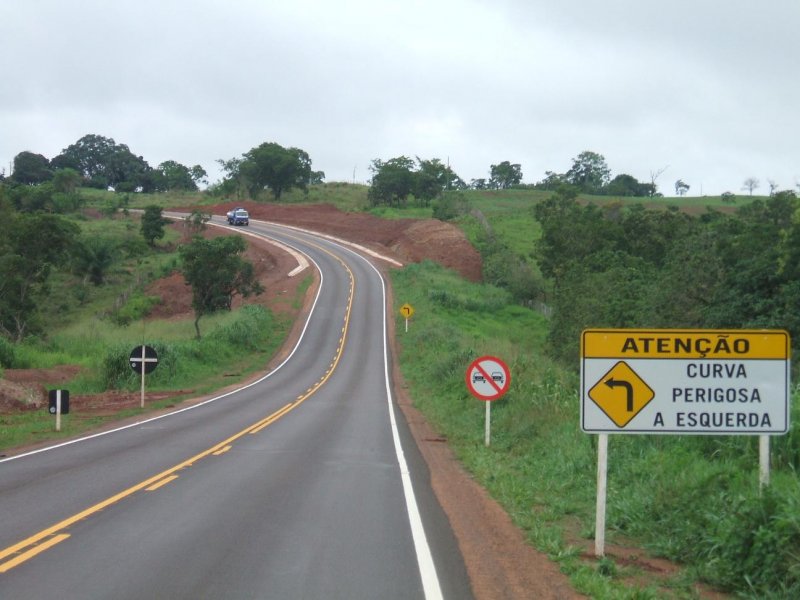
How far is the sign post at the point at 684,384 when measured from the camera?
8625mm

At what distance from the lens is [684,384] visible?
8734 mm

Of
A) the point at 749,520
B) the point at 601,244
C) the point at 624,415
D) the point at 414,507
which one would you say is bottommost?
the point at 414,507

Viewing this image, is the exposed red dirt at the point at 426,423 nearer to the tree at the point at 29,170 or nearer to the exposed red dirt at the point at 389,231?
the exposed red dirt at the point at 389,231

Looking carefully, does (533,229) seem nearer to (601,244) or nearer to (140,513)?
(601,244)

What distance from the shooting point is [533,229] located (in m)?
103

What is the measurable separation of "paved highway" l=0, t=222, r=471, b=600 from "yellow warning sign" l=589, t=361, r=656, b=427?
7.10 ft

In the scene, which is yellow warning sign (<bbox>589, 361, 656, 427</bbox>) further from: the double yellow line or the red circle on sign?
the red circle on sign

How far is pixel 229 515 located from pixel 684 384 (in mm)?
5970

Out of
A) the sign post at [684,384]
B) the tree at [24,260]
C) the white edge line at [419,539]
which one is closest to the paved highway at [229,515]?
the white edge line at [419,539]

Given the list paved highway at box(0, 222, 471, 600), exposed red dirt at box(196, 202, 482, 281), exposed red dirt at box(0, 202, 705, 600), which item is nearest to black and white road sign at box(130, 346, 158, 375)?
exposed red dirt at box(0, 202, 705, 600)

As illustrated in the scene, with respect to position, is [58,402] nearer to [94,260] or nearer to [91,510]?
[91,510]

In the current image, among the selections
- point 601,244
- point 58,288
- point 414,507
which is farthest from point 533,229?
point 414,507

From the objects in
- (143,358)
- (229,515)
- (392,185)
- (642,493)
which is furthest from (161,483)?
(392,185)

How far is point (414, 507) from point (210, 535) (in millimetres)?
3203
